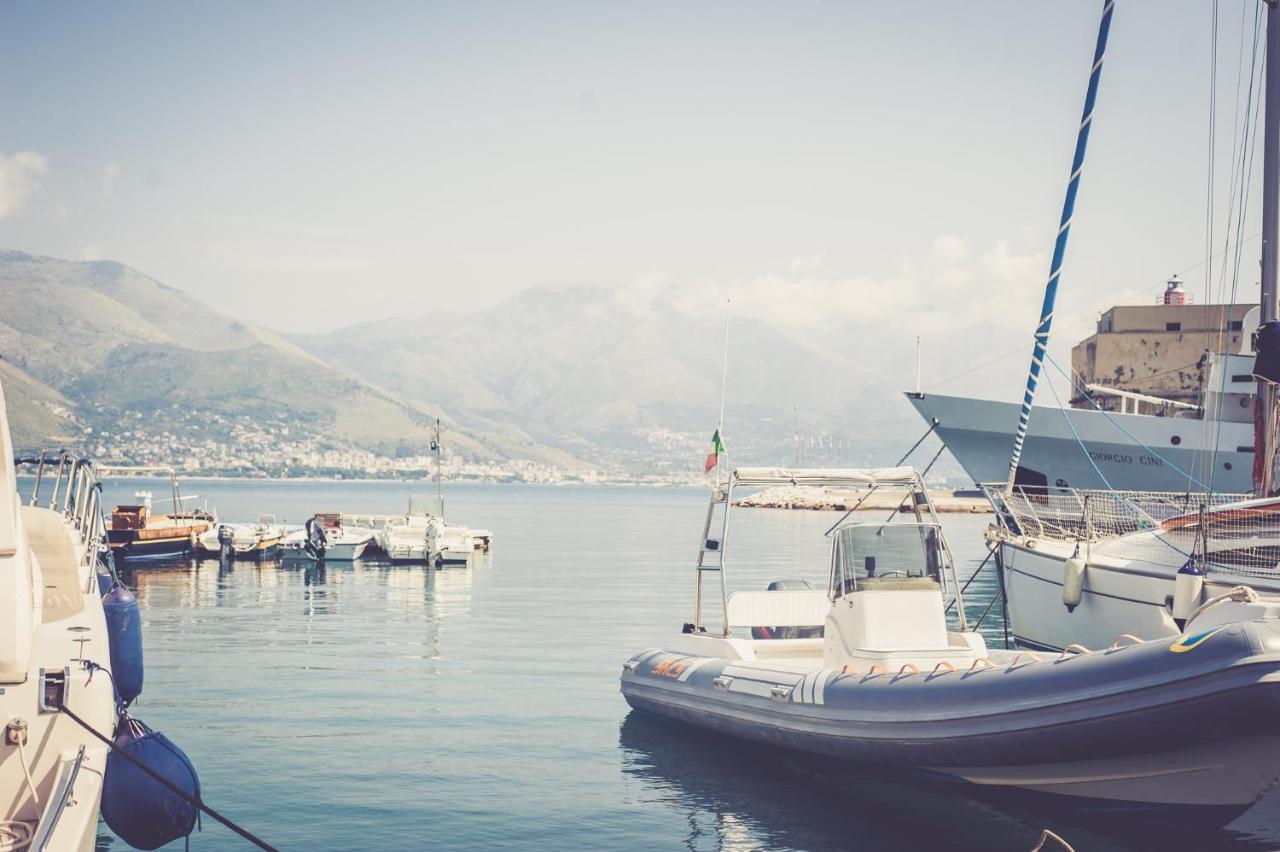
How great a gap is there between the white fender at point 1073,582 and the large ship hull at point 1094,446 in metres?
15.4

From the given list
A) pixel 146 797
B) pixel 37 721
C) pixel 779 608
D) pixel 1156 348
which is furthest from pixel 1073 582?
pixel 1156 348

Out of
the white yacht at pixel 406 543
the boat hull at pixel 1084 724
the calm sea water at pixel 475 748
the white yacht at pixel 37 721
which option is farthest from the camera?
the white yacht at pixel 406 543

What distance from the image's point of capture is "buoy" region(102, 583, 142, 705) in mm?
12070

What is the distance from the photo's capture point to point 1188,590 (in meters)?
16.3

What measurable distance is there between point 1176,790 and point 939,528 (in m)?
4.46

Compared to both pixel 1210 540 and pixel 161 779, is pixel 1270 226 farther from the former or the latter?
pixel 161 779

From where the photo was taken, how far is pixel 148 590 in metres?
35.1

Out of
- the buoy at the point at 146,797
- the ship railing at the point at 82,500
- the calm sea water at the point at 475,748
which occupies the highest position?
the ship railing at the point at 82,500

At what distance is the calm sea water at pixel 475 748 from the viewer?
11.9 m

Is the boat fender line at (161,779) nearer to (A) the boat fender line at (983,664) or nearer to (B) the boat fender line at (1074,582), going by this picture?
(A) the boat fender line at (983,664)

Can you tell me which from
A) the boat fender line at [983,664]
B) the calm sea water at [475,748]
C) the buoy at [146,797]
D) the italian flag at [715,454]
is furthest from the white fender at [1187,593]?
the buoy at [146,797]

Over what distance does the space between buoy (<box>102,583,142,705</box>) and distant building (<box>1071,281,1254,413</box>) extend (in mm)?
50463

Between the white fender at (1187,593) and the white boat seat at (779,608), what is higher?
the white fender at (1187,593)

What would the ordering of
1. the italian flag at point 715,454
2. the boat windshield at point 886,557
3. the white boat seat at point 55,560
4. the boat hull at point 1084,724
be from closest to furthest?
the boat hull at point 1084,724 → the white boat seat at point 55,560 → the boat windshield at point 886,557 → the italian flag at point 715,454
